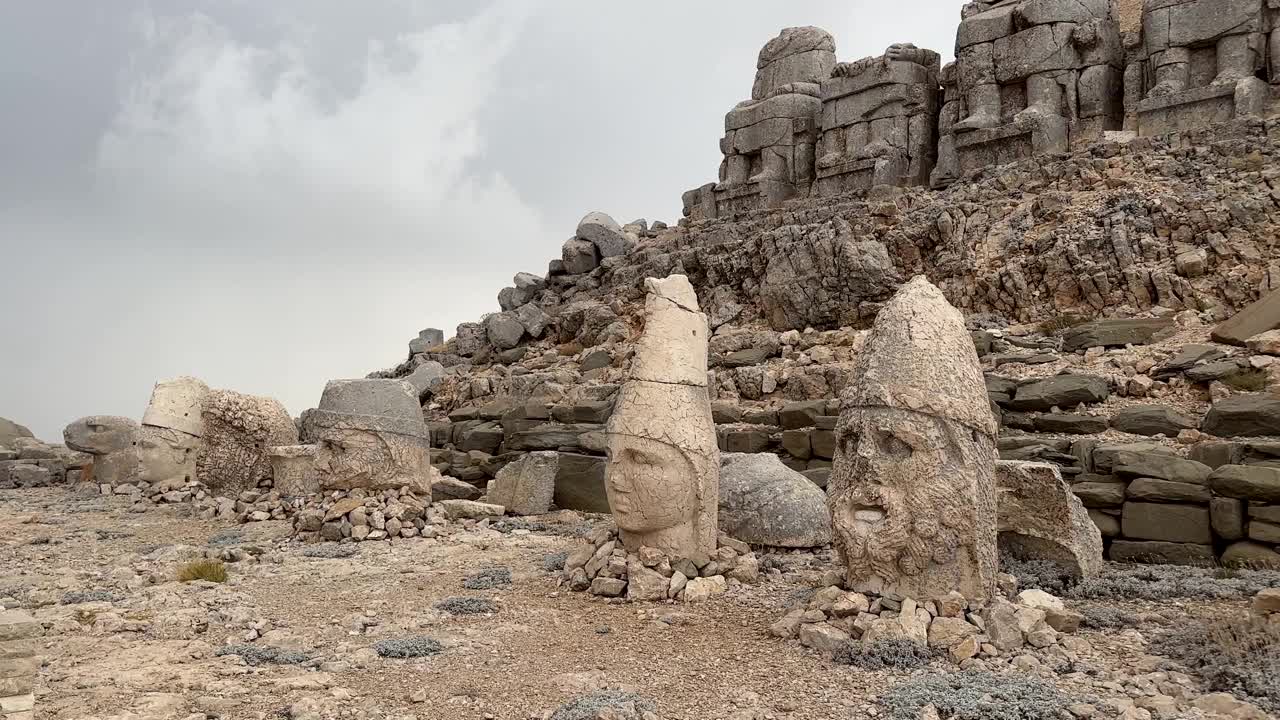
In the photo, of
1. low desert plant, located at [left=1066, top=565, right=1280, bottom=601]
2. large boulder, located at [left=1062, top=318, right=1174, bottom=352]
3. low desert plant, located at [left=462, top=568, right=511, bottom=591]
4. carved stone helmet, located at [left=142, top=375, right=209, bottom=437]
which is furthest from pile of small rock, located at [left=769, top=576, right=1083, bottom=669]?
carved stone helmet, located at [left=142, top=375, right=209, bottom=437]

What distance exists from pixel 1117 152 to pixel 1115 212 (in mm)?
2656

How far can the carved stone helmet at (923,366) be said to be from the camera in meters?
5.20

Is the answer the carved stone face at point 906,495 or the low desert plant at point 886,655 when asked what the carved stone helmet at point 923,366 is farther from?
the low desert plant at point 886,655

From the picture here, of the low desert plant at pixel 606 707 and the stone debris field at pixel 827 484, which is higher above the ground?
the stone debris field at pixel 827 484

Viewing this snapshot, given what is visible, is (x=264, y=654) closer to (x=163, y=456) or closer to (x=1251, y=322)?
(x=163, y=456)

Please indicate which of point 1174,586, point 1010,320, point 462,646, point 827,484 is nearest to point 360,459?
point 462,646

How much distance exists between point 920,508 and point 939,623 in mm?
609

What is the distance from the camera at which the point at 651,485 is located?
6609 mm

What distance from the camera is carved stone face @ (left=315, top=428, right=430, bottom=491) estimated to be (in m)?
9.70

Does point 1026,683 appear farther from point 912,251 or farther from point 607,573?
point 912,251

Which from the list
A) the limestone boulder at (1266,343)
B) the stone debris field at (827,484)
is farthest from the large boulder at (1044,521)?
the limestone boulder at (1266,343)

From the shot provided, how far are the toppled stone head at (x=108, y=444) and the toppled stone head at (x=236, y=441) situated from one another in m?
3.86

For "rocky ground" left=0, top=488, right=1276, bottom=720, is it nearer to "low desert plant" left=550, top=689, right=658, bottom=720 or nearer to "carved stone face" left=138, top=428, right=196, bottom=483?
"low desert plant" left=550, top=689, right=658, bottom=720

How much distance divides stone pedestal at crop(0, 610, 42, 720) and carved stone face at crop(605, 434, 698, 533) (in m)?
3.62
